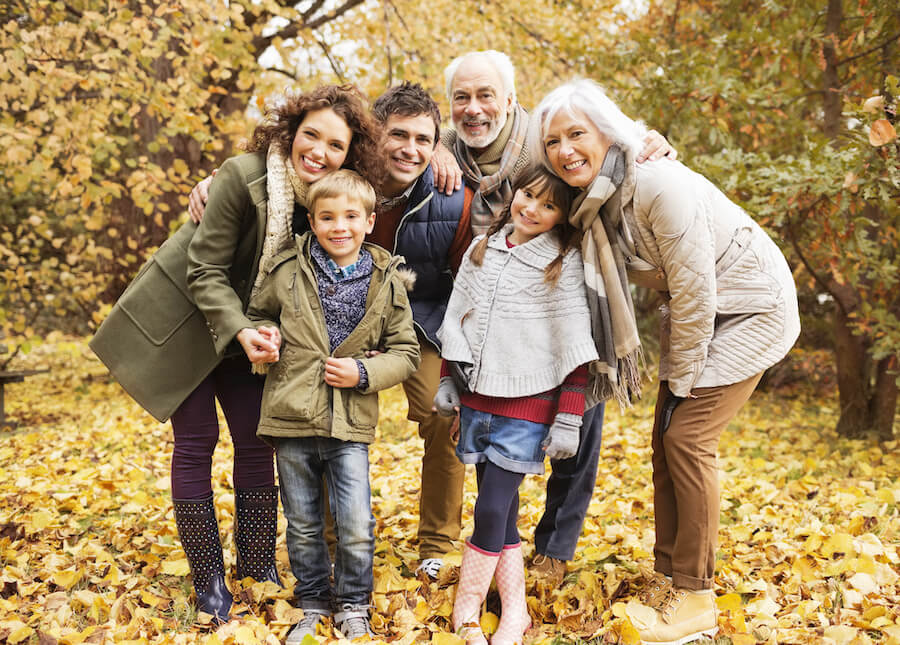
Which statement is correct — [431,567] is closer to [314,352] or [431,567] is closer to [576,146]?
[314,352]

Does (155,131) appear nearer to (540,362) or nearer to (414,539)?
(414,539)

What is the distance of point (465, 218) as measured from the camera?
120 inches

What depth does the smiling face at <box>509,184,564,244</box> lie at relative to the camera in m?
2.53

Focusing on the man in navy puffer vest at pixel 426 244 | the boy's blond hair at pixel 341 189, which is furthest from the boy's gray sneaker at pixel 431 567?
the boy's blond hair at pixel 341 189

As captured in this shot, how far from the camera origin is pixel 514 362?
2.52 meters

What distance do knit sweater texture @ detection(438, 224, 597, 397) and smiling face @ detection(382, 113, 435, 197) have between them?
1.87 feet

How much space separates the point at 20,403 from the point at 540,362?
7247 mm

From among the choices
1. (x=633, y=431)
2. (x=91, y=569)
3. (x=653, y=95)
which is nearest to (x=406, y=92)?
(x=91, y=569)

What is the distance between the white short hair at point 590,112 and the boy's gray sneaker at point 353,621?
1.64 meters

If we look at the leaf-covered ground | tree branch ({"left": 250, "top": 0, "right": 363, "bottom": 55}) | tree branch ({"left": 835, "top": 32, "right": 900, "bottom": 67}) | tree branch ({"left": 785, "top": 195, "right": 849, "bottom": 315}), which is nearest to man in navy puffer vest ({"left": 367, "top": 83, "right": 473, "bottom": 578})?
the leaf-covered ground

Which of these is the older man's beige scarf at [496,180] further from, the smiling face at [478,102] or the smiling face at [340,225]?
the smiling face at [340,225]

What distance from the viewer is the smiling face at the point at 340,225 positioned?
2551 mm

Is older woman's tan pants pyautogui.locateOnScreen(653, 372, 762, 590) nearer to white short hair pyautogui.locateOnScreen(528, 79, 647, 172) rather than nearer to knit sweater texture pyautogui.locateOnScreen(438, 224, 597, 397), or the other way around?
knit sweater texture pyautogui.locateOnScreen(438, 224, 597, 397)

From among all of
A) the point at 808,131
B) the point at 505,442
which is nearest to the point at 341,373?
the point at 505,442
